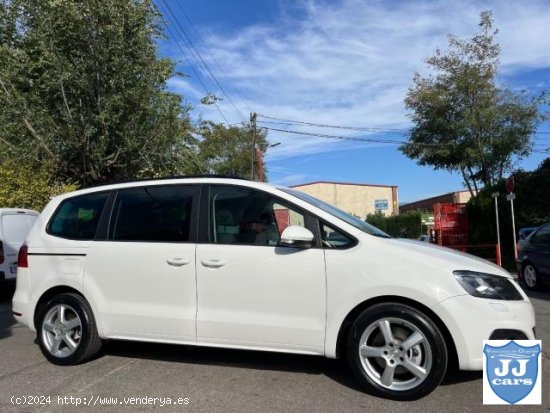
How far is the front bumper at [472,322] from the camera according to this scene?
4062 mm

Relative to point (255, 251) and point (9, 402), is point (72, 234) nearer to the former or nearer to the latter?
point (9, 402)

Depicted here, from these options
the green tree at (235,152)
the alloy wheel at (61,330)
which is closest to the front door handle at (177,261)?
the alloy wheel at (61,330)

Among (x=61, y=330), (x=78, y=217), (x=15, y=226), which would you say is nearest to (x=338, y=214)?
(x=78, y=217)

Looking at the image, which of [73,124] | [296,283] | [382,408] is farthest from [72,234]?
[73,124]

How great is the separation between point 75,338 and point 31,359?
27.1 inches

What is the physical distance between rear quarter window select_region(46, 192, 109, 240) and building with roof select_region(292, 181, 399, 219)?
58.9 metres

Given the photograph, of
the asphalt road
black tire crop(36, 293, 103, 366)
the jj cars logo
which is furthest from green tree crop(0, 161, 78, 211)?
the jj cars logo

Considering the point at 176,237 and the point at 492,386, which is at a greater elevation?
the point at 176,237

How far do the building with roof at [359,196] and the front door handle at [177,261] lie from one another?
5961cm

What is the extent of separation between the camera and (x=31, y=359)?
5.64 meters

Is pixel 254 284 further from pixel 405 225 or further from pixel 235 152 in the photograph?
pixel 235 152

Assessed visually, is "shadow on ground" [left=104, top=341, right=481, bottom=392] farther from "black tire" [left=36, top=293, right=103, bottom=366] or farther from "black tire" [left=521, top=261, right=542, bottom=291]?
"black tire" [left=521, top=261, right=542, bottom=291]

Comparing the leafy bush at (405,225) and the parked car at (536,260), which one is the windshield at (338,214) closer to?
the parked car at (536,260)

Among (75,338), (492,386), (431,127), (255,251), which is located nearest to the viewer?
(492,386)
